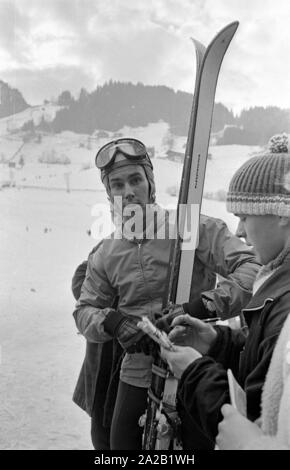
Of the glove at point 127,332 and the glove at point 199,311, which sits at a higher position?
the glove at point 199,311

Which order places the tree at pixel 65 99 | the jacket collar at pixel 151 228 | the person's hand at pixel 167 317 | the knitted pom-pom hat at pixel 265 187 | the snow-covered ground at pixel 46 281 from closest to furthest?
the knitted pom-pom hat at pixel 265 187, the person's hand at pixel 167 317, the jacket collar at pixel 151 228, the snow-covered ground at pixel 46 281, the tree at pixel 65 99

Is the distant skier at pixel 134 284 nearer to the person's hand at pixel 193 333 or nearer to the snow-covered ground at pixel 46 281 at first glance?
the person's hand at pixel 193 333

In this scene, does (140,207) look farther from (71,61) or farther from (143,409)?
(71,61)

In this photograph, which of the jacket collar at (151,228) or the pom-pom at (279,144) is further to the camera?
the jacket collar at (151,228)

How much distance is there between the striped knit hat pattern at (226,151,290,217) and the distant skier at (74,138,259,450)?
1.54 ft

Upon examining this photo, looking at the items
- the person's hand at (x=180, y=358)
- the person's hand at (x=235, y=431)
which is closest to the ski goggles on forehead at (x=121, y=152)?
the person's hand at (x=180, y=358)

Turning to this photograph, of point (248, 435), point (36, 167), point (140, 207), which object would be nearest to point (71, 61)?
point (36, 167)

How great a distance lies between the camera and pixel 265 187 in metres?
0.93

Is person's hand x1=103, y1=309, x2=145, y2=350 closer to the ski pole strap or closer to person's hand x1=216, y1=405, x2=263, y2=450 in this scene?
the ski pole strap

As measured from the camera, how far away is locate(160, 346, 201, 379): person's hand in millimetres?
967

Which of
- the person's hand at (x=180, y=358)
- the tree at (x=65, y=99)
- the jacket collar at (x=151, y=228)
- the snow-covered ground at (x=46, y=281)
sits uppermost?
the tree at (x=65, y=99)

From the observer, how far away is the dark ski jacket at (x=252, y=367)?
2.59 feet

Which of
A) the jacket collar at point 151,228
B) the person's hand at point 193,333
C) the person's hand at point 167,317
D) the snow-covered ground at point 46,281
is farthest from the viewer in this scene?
the snow-covered ground at point 46,281
